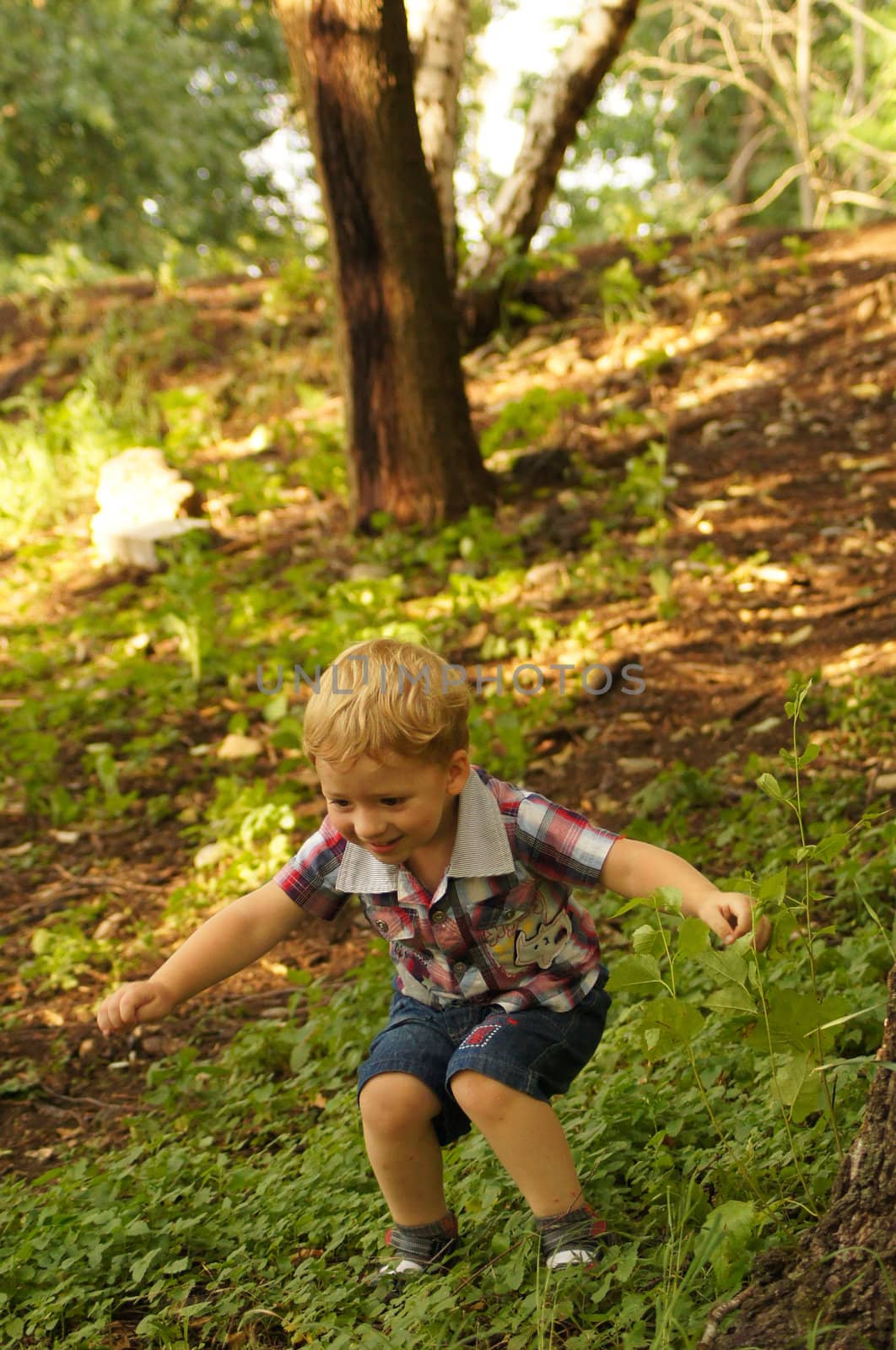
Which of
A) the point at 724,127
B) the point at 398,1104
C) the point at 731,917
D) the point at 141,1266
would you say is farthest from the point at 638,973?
the point at 724,127

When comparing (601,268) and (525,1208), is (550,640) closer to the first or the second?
(525,1208)

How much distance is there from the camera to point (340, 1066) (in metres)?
3.18

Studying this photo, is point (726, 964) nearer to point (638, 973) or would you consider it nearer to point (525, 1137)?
point (638, 973)

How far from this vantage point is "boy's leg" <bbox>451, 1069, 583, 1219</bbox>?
2047 millimetres

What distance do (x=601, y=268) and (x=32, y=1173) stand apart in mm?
7666

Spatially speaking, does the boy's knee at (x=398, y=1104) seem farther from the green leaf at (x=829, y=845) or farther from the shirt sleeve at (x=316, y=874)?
the green leaf at (x=829, y=845)

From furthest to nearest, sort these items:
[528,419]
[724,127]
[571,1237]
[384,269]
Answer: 1. [724,127]
2. [528,419]
3. [384,269]
4. [571,1237]

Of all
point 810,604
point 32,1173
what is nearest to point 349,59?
point 810,604

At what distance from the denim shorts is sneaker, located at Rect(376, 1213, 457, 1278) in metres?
0.15

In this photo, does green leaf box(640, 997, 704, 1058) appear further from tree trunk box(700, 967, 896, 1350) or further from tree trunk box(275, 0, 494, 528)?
tree trunk box(275, 0, 494, 528)

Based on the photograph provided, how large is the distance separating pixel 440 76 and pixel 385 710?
22.2 feet

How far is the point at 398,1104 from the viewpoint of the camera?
7.07ft

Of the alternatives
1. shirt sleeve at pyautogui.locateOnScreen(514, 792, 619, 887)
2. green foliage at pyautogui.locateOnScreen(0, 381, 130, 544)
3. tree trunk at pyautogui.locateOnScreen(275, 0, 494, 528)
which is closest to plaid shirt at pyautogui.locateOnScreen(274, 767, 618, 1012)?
shirt sleeve at pyautogui.locateOnScreen(514, 792, 619, 887)

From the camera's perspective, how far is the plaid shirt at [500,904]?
2.18 m
